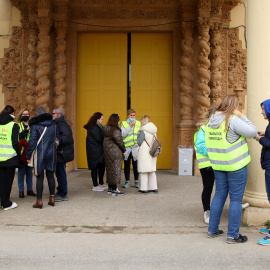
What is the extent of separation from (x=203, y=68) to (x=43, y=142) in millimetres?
5488

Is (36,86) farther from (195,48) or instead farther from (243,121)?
(243,121)

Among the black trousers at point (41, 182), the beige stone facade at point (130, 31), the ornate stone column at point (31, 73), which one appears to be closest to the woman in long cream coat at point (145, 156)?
the black trousers at point (41, 182)

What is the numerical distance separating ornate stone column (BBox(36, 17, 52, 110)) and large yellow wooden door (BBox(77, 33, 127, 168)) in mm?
1172

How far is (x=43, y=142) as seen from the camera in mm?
6473

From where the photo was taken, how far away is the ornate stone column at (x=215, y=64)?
10.4m

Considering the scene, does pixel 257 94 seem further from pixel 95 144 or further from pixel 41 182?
pixel 41 182

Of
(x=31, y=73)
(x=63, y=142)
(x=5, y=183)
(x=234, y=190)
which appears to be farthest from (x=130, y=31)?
(x=234, y=190)

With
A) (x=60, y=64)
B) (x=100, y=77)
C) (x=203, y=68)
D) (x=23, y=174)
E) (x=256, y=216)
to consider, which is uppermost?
(x=60, y=64)

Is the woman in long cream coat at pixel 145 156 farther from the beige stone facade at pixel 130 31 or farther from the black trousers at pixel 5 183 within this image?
the beige stone facade at pixel 130 31

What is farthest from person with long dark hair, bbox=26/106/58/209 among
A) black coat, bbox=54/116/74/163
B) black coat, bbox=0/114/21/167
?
black coat, bbox=54/116/74/163

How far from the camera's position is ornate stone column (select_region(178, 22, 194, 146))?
10422 mm

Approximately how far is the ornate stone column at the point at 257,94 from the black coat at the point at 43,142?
336 centimetres

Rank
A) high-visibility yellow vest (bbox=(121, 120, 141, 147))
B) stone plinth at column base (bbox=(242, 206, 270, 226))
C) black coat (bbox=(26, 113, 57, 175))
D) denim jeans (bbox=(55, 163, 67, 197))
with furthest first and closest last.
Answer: high-visibility yellow vest (bbox=(121, 120, 141, 147))
denim jeans (bbox=(55, 163, 67, 197))
black coat (bbox=(26, 113, 57, 175))
stone plinth at column base (bbox=(242, 206, 270, 226))

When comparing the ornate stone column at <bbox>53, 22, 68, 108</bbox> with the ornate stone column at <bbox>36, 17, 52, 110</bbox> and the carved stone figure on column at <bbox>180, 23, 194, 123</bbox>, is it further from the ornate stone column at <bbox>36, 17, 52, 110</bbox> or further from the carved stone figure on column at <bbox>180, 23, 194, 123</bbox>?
the carved stone figure on column at <bbox>180, 23, 194, 123</bbox>
